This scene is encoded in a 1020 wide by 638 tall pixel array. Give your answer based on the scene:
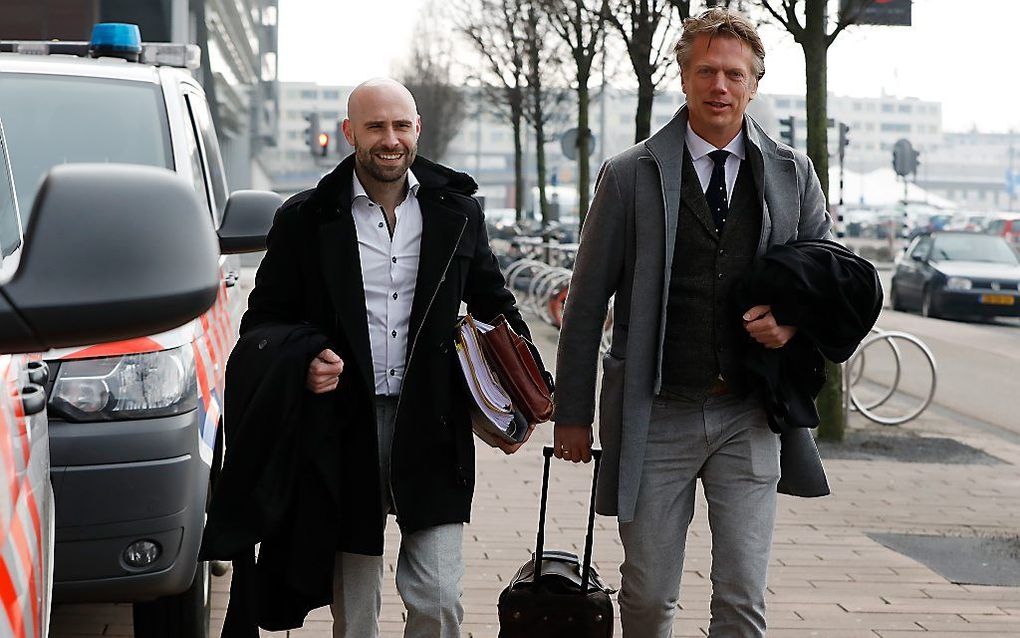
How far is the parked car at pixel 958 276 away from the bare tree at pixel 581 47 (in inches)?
222

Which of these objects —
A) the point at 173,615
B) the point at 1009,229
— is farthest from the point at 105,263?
the point at 1009,229

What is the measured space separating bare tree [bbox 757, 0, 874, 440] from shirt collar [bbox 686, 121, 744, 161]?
6082mm

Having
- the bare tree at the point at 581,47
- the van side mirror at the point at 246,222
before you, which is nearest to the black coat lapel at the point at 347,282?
the van side mirror at the point at 246,222

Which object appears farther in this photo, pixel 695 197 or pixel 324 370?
pixel 695 197

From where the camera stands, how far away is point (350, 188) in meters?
4.08

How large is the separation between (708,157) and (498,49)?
27.4m

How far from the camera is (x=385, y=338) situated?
4008 mm

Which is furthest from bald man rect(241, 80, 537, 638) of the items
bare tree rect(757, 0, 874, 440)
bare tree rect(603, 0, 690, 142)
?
bare tree rect(603, 0, 690, 142)

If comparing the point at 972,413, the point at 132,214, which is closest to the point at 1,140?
the point at 132,214

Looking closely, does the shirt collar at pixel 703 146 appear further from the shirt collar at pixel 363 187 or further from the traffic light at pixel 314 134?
the traffic light at pixel 314 134

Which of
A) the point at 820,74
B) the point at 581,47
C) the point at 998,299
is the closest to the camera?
the point at 820,74

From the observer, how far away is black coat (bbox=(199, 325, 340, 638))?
386cm

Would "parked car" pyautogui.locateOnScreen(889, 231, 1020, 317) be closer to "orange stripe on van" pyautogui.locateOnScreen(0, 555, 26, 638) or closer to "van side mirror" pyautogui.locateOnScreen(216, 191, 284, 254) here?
"van side mirror" pyautogui.locateOnScreen(216, 191, 284, 254)

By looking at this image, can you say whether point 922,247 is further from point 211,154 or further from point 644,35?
point 211,154
